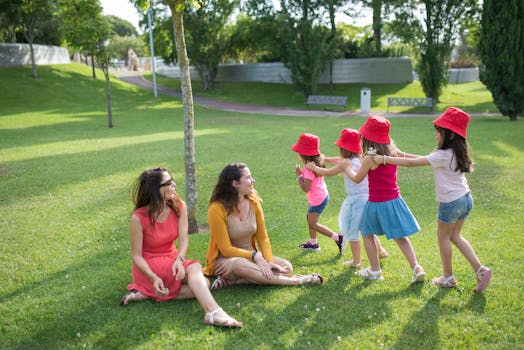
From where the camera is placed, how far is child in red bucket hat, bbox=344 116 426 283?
4.59 m

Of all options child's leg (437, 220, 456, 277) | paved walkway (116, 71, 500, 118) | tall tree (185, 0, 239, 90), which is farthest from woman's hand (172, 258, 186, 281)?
tall tree (185, 0, 239, 90)

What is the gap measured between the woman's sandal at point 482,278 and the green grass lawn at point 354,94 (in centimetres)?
2387

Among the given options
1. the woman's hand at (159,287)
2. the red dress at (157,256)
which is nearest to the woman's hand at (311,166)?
the red dress at (157,256)

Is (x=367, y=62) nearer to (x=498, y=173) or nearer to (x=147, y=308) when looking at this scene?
(x=498, y=173)

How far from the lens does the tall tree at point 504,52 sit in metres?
20.1

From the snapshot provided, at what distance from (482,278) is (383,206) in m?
1.16

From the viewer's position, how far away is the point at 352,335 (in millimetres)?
3799

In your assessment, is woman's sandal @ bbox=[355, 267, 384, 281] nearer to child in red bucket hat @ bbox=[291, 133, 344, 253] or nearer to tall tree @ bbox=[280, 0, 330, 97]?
child in red bucket hat @ bbox=[291, 133, 344, 253]

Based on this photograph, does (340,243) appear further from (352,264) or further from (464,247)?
(464,247)

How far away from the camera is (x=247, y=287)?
188 inches

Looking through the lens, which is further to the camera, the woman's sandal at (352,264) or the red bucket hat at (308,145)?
the red bucket hat at (308,145)

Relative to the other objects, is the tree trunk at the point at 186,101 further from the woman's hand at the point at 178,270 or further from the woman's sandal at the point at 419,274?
the woman's sandal at the point at 419,274

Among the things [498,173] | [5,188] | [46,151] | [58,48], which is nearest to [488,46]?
[498,173]

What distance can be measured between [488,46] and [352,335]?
68.8 ft
